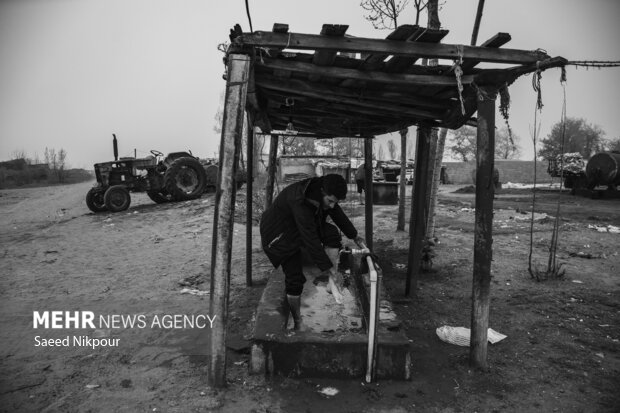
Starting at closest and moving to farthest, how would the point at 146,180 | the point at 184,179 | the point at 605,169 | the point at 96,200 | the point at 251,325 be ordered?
the point at 251,325
the point at 96,200
the point at 146,180
the point at 184,179
the point at 605,169

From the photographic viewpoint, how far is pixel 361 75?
325 cm

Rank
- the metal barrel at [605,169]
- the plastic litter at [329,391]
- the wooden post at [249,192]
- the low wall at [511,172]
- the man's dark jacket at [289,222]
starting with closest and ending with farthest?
the plastic litter at [329,391], the man's dark jacket at [289,222], the wooden post at [249,192], the metal barrel at [605,169], the low wall at [511,172]

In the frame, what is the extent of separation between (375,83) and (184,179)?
12.5m

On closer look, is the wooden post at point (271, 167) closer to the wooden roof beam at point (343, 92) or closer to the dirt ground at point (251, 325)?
the dirt ground at point (251, 325)

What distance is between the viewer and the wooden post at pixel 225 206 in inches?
120

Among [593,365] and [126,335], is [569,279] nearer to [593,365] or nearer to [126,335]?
[593,365]

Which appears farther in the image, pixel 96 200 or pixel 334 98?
pixel 96 200

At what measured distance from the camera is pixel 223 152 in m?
3.12

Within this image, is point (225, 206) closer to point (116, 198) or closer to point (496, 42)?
point (496, 42)

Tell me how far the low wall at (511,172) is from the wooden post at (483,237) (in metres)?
32.0

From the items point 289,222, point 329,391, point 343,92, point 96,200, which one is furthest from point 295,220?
point 96,200

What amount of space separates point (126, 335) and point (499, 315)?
174 inches

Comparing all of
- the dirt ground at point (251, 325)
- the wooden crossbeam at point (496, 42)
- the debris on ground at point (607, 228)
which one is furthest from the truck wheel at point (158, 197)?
the debris on ground at point (607, 228)

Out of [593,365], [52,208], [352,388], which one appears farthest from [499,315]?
[52,208]
